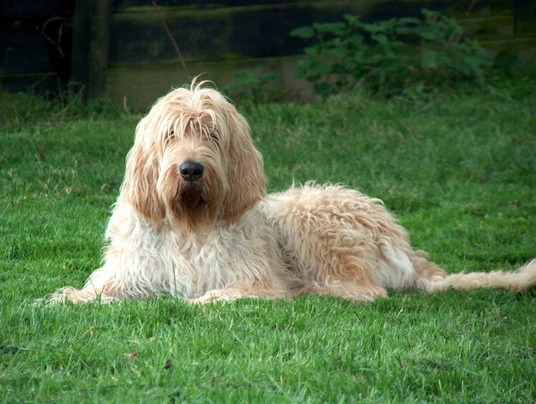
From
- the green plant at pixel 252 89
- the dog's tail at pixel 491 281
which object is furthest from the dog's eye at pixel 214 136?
the green plant at pixel 252 89

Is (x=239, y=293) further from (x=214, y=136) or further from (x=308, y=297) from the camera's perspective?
(x=214, y=136)

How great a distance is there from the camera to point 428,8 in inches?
468

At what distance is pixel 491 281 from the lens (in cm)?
627

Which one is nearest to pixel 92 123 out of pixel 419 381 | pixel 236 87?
pixel 236 87

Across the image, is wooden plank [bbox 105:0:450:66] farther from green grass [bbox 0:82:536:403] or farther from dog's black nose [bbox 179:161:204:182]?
dog's black nose [bbox 179:161:204:182]

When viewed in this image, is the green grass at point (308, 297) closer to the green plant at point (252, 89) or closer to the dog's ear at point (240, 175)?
the green plant at point (252, 89)

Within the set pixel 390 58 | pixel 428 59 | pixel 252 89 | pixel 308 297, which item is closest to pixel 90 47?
pixel 252 89

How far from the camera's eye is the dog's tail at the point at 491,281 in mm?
6203

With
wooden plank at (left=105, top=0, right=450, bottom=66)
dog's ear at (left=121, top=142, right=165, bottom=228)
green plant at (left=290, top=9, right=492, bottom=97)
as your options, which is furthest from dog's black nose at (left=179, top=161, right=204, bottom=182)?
wooden plank at (left=105, top=0, right=450, bottom=66)

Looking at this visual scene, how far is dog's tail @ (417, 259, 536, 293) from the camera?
244 inches

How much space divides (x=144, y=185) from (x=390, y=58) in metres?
6.27

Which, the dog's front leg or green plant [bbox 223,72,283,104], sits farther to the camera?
green plant [bbox 223,72,283,104]

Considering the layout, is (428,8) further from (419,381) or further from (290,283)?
(419,381)

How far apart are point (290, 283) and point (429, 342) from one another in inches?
63.8
